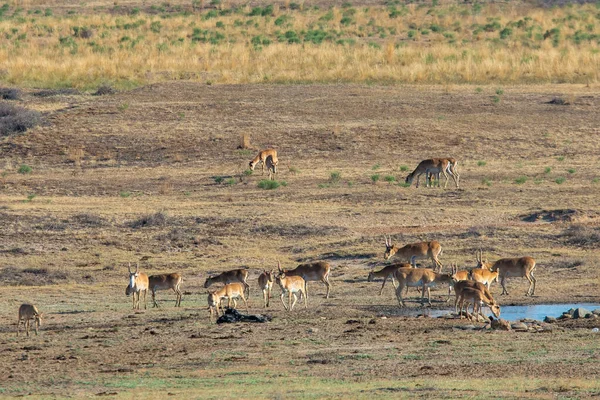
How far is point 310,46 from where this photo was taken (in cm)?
5244

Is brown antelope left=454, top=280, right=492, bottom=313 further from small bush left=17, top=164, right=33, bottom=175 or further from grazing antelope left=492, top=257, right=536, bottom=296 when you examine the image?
small bush left=17, top=164, right=33, bottom=175

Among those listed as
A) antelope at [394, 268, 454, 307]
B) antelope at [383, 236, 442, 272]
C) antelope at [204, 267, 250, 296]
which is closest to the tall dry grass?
antelope at [383, 236, 442, 272]

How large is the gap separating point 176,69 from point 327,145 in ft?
41.8

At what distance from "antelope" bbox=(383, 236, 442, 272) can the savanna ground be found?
2.91ft

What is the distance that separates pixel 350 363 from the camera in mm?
15289

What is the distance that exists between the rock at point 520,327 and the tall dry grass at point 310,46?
28.9m

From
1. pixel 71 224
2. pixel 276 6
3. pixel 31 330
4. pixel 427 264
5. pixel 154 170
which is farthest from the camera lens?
pixel 276 6

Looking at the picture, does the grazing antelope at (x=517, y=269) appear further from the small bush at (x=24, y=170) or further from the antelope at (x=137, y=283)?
the small bush at (x=24, y=170)

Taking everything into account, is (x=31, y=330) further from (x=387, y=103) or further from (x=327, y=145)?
(x=387, y=103)

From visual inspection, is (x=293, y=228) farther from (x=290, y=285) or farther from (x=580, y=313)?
(x=580, y=313)

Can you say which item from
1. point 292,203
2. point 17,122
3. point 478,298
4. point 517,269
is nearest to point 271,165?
point 292,203

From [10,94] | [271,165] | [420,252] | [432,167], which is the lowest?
[420,252]

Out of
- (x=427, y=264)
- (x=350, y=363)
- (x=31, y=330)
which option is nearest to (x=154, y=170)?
(x=427, y=264)

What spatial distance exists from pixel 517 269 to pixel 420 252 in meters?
2.09
